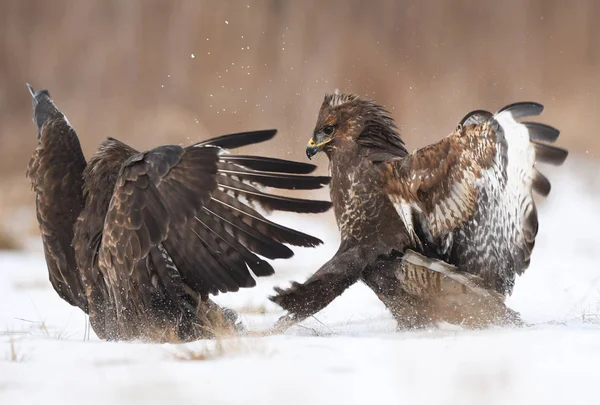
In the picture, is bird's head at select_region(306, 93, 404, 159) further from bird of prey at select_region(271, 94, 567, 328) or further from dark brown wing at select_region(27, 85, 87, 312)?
dark brown wing at select_region(27, 85, 87, 312)

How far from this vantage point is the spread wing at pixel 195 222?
164 inches

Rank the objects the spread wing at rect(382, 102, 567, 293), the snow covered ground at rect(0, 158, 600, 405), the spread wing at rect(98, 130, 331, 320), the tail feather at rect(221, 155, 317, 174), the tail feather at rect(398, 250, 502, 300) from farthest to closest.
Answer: the tail feather at rect(398, 250, 502, 300) → the tail feather at rect(221, 155, 317, 174) → the spread wing at rect(382, 102, 567, 293) → the spread wing at rect(98, 130, 331, 320) → the snow covered ground at rect(0, 158, 600, 405)

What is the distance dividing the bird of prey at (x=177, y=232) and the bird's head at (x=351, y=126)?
0.60 m

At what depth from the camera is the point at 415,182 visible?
448cm

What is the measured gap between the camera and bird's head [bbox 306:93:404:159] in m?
5.11

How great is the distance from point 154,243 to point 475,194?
5.23 feet

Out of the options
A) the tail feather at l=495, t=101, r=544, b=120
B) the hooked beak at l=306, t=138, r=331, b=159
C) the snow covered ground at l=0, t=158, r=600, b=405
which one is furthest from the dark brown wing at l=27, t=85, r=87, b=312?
the tail feather at l=495, t=101, r=544, b=120

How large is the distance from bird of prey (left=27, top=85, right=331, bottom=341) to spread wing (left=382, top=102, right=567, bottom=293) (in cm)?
49

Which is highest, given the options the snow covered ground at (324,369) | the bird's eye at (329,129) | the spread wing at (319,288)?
the bird's eye at (329,129)

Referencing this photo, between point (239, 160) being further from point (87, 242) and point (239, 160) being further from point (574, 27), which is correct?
point (574, 27)

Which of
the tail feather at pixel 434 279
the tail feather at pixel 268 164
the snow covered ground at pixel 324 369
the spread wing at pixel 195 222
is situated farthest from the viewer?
the tail feather at pixel 434 279

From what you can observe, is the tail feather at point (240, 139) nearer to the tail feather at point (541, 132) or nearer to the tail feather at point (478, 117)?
the tail feather at point (478, 117)

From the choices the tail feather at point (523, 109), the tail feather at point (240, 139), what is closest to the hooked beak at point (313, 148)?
the tail feather at point (240, 139)

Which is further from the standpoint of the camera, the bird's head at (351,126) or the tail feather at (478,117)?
the bird's head at (351,126)
